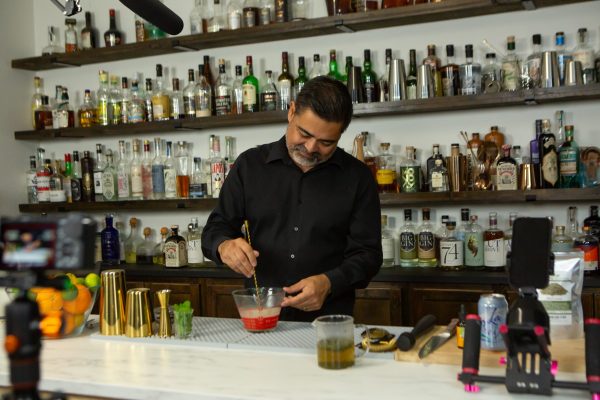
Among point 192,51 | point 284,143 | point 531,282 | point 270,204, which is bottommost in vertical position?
point 531,282

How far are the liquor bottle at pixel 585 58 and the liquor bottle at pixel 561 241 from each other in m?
0.66

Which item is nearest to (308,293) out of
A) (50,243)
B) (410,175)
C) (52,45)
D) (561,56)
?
(50,243)

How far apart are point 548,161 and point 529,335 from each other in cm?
192

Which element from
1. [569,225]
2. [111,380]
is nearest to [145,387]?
[111,380]

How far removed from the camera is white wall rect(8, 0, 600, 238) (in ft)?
10.3

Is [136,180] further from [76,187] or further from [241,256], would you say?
[241,256]

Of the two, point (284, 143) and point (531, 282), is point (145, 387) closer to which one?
point (531, 282)

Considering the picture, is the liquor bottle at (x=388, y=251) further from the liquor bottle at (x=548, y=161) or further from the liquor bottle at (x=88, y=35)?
the liquor bottle at (x=88, y=35)

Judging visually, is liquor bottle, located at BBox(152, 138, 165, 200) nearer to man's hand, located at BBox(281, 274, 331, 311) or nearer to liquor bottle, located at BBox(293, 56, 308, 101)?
liquor bottle, located at BBox(293, 56, 308, 101)

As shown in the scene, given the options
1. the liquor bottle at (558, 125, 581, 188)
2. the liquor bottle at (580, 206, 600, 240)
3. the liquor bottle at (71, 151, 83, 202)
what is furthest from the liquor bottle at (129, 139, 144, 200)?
the liquor bottle at (580, 206, 600, 240)

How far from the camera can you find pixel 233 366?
1570 millimetres

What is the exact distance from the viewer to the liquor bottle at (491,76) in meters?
3.13

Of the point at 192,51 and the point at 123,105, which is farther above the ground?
the point at 192,51

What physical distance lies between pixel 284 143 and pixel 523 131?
1.42 meters
